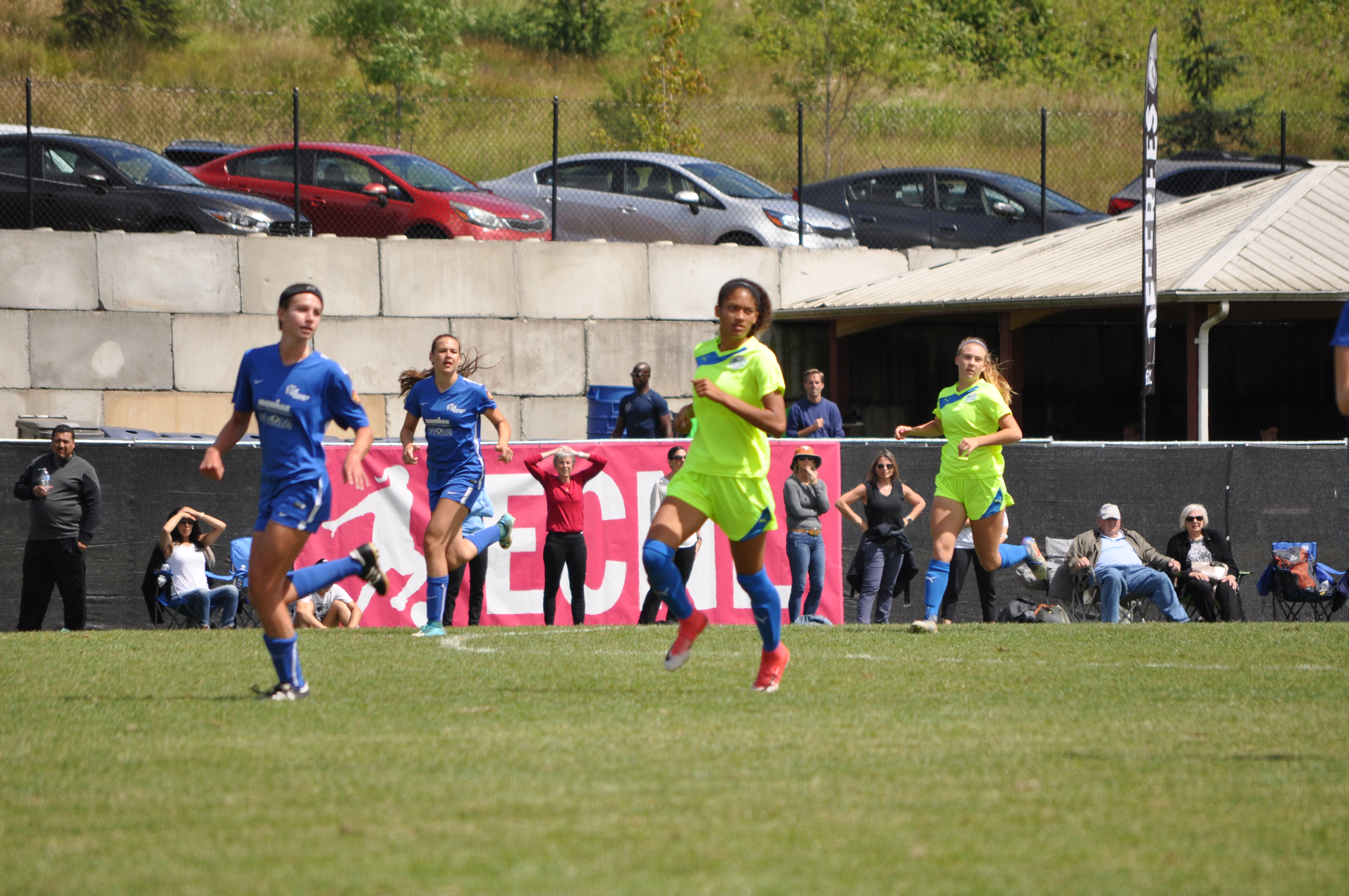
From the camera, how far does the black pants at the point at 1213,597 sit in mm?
13648

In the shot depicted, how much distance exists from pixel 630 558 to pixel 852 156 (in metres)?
24.9

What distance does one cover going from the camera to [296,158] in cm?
1902

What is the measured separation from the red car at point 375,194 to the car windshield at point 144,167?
89 cm

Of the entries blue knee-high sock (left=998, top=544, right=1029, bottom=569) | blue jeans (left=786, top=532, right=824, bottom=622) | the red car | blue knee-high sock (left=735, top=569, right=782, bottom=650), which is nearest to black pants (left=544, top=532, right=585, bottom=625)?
blue jeans (left=786, top=532, right=824, bottom=622)

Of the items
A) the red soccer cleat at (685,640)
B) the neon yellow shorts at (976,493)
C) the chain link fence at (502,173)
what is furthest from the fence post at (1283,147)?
the red soccer cleat at (685,640)

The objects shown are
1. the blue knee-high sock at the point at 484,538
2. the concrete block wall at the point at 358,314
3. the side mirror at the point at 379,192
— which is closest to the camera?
the blue knee-high sock at the point at 484,538

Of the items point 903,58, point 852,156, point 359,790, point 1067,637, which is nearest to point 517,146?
point 852,156

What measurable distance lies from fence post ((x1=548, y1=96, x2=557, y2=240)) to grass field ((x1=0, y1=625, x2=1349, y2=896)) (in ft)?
39.3

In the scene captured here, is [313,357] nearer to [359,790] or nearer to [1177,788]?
[359,790]

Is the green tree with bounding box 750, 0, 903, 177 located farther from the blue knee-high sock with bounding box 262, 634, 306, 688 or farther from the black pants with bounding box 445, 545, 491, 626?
the blue knee-high sock with bounding box 262, 634, 306, 688

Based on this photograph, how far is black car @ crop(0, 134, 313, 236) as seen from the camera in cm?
1831

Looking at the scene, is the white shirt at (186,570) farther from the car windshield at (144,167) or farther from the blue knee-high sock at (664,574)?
the car windshield at (144,167)

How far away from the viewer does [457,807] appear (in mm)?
4633

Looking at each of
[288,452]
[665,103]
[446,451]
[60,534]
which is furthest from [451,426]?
[665,103]
